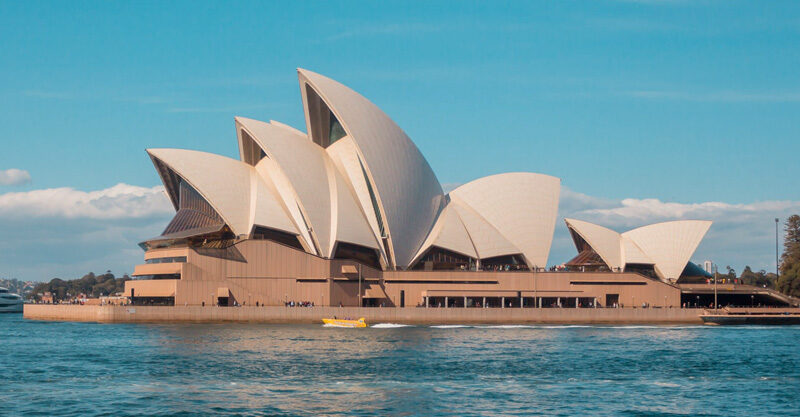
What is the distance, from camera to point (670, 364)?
155ft

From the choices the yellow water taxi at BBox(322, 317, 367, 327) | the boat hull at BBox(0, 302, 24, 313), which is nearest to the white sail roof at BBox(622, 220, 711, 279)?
the yellow water taxi at BBox(322, 317, 367, 327)

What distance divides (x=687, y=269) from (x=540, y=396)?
6732cm

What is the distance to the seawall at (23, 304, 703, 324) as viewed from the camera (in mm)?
79812

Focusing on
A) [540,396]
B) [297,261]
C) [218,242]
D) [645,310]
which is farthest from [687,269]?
[540,396]

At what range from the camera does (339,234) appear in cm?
8288

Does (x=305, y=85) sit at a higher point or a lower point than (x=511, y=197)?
higher

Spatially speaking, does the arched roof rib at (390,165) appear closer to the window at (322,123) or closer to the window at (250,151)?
the window at (322,123)

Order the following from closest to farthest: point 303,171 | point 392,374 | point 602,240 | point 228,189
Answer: point 392,374 < point 303,171 < point 228,189 < point 602,240

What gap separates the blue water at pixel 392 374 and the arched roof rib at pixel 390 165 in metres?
20.0

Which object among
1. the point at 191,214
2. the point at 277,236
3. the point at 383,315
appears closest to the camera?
the point at 383,315

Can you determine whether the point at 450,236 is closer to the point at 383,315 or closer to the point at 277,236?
the point at 383,315

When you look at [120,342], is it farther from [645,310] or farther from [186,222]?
[645,310]

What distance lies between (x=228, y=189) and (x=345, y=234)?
11.6 meters

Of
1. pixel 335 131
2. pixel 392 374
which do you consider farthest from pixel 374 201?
pixel 392 374
